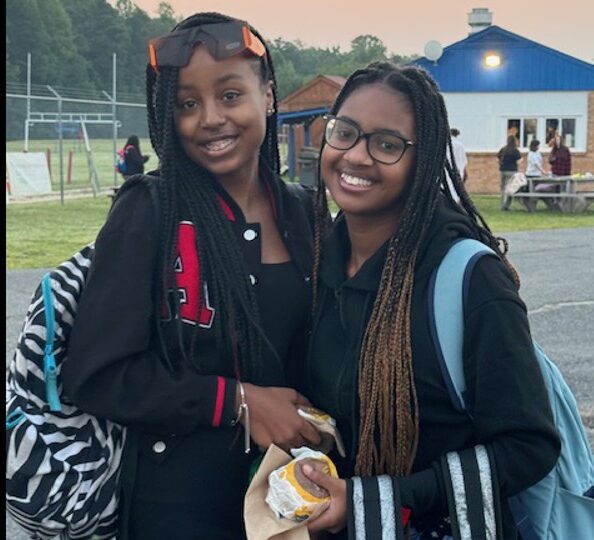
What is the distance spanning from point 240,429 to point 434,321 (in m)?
0.52

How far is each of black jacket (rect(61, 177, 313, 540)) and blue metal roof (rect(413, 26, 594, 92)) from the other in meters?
29.1

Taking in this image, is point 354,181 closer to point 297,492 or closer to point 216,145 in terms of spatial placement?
point 216,145

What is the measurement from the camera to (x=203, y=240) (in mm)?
2113

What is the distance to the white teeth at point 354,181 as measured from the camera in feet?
7.06

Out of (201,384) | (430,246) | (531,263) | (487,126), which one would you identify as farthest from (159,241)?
(487,126)

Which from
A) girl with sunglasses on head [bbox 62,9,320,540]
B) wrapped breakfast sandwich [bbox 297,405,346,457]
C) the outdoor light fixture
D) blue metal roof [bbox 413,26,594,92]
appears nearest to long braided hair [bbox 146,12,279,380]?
girl with sunglasses on head [bbox 62,9,320,540]

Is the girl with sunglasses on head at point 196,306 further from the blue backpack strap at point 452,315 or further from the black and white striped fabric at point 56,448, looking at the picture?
the blue backpack strap at point 452,315

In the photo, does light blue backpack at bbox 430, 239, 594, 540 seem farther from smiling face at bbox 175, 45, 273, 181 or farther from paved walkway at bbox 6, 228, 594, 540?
paved walkway at bbox 6, 228, 594, 540

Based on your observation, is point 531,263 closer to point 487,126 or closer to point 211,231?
point 211,231

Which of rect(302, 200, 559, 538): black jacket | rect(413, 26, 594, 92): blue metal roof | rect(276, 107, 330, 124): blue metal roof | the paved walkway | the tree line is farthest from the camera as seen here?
the tree line

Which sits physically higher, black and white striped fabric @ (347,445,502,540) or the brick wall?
the brick wall

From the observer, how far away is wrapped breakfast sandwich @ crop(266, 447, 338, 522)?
189cm

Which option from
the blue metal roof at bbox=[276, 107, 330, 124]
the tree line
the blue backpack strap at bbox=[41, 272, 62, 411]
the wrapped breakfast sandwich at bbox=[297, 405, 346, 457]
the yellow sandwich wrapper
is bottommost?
the yellow sandwich wrapper

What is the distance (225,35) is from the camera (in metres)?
2.20
